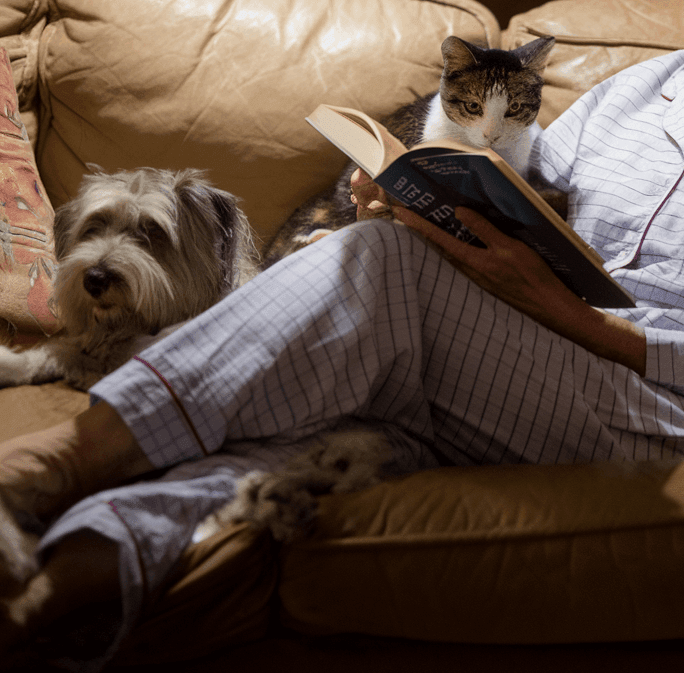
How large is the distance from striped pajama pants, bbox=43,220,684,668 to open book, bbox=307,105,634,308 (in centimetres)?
8

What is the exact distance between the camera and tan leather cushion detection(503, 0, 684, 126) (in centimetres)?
139

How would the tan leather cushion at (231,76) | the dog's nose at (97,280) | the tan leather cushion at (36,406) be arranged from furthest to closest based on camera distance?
the tan leather cushion at (231,76) → the dog's nose at (97,280) → the tan leather cushion at (36,406)

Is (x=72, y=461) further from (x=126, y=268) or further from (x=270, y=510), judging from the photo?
(x=126, y=268)

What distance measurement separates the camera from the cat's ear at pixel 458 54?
1.15 metres

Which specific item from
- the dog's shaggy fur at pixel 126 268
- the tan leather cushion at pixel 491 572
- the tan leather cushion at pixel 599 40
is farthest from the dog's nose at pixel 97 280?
the tan leather cushion at pixel 599 40

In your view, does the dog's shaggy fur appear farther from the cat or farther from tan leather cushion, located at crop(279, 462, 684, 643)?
tan leather cushion, located at crop(279, 462, 684, 643)

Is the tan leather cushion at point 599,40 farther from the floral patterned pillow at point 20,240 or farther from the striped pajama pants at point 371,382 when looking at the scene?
the floral patterned pillow at point 20,240

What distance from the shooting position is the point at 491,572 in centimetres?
67

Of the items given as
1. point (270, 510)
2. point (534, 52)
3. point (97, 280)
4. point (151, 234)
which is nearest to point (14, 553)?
point (270, 510)

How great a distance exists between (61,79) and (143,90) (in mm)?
224

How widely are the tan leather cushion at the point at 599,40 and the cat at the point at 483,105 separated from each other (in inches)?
6.8

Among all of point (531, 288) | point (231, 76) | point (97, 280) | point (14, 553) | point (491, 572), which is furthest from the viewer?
point (231, 76)

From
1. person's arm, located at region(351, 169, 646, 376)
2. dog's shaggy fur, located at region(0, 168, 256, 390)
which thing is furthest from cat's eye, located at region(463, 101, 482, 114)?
dog's shaggy fur, located at region(0, 168, 256, 390)

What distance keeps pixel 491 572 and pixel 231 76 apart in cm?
126
